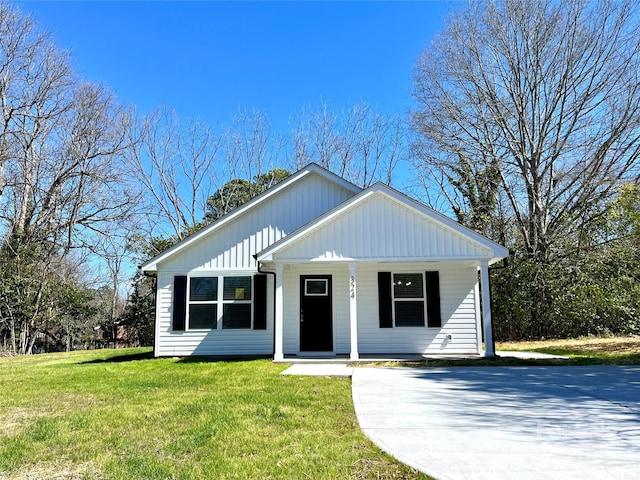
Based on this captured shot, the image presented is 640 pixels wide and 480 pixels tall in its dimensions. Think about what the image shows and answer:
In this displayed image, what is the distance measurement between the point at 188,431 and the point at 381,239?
22.4 ft

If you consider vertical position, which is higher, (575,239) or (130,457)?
(575,239)

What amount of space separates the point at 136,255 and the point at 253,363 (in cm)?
1443

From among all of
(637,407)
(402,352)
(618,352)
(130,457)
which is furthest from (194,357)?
(618,352)

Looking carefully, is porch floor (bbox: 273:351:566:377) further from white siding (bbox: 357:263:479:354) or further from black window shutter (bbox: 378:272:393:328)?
black window shutter (bbox: 378:272:393:328)

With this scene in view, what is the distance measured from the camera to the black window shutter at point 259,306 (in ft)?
38.7

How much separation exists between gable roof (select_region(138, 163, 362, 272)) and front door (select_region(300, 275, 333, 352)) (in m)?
2.52

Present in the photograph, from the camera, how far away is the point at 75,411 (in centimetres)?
555

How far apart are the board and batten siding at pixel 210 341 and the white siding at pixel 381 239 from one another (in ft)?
8.86

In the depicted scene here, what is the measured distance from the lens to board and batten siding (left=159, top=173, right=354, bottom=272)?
477 inches

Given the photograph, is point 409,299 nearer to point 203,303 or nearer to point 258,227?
point 258,227

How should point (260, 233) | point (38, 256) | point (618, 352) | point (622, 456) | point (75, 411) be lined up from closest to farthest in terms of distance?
point (622, 456) < point (75, 411) < point (618, 352) < point (260, 233) < point (38, 256)

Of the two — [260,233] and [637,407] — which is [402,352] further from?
[637,407]

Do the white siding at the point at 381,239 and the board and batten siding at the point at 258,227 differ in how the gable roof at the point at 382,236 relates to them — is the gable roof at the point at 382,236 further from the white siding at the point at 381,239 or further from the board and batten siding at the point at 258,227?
the board and batten siding at the point at 258,227

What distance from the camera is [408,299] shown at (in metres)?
11.6
